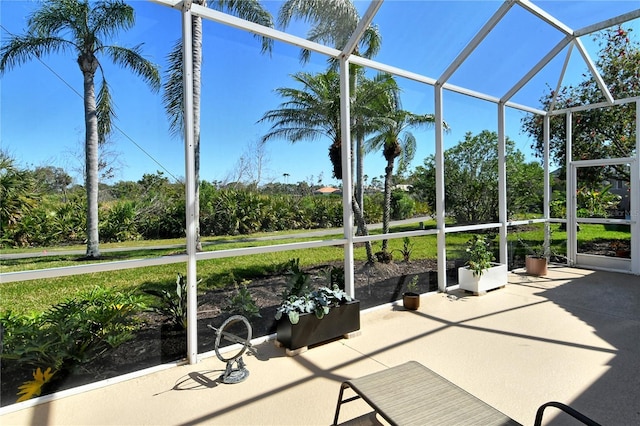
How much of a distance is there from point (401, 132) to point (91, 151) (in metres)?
6.22

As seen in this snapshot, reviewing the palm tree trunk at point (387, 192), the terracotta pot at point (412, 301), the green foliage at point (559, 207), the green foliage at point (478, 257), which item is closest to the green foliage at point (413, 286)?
the terracotta pot at point (412, 301)

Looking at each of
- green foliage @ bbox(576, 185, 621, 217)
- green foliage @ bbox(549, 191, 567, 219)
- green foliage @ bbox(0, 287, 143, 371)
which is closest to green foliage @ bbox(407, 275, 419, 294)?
green foliage @ bbox(0, 287, 143, 371)

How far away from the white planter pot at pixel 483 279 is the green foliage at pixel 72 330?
4.72 m

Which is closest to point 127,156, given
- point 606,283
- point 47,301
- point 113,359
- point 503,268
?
point 47,301

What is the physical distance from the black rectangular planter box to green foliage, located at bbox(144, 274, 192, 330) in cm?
100

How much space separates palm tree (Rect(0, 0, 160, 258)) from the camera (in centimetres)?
432

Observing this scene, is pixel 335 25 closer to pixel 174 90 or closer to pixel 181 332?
pixel 174 90

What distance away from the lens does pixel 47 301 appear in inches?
175

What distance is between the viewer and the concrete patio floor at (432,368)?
2443 mm

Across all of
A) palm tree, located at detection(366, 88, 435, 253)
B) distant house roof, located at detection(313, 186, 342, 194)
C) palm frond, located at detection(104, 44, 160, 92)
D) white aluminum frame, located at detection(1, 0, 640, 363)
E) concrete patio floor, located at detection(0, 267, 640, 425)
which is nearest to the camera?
concrete patio floor, located at detection(0, 267, 640, 425)

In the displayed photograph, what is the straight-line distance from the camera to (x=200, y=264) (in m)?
5.98

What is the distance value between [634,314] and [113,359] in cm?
609

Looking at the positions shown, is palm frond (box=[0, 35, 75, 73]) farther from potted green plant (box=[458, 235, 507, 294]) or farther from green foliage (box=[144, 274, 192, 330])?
potted green plant (box=[458, 235, 507, 294])

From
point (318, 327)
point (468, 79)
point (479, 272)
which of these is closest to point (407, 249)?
point (479, 272)
